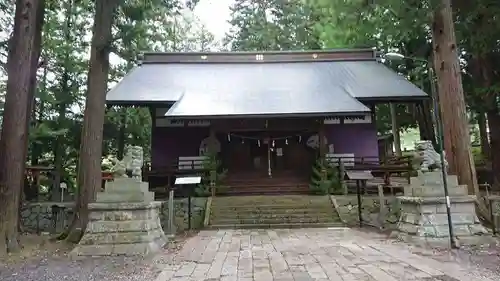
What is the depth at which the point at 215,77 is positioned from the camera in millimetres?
16719

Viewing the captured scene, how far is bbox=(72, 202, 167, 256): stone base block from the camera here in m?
5.95

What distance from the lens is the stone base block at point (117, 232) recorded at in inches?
234

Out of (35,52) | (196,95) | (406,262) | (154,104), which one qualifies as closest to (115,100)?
(154,104)

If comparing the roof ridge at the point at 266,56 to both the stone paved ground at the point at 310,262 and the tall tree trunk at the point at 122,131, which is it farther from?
the stone paved ground at the point at 310,262

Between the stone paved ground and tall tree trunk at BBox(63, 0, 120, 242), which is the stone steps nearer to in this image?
the stone paved ground

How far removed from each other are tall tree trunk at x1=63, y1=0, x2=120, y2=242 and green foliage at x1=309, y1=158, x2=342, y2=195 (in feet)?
23.9

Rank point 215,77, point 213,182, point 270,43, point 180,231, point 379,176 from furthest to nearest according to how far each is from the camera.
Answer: point 270,43, point 215,77, point 379,176, point 213,182, point 180,231

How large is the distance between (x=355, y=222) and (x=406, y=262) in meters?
4.82

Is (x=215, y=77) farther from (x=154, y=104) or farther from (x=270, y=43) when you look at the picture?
(x=270, y=43)

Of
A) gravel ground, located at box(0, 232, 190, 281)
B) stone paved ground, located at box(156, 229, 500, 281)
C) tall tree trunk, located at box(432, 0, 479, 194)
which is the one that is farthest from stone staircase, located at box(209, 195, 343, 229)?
gravel ground, located at box(0, 232, 190, 281)

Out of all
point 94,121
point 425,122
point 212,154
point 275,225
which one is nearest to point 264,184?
point 212,154

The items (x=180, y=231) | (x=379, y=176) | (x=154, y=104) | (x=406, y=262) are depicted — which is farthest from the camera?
(x=379, y=176)

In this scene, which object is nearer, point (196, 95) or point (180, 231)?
point (180, 231)

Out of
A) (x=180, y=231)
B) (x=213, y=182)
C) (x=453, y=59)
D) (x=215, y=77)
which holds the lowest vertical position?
(x=180, y=231)
